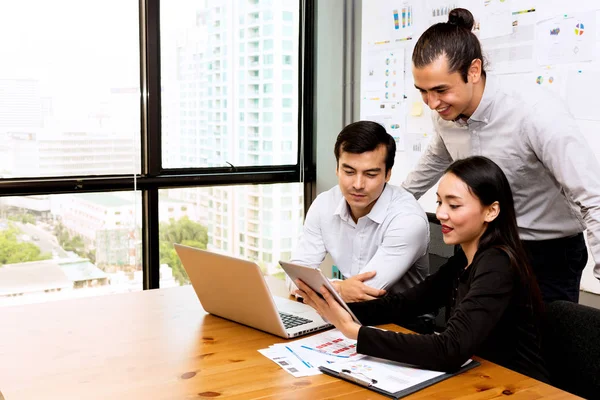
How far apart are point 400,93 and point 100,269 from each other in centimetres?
195

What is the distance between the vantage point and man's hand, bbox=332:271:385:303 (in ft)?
6.62

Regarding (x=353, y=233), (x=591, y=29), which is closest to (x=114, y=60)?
(x=353, y=233)

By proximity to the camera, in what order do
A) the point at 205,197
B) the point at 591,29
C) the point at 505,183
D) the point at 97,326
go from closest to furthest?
1. the point at 505,183
2. the point at 97,326
3. the point at 591,29
4. the point at 205,197

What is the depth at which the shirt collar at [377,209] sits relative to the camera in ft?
7.42

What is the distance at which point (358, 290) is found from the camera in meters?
2.03

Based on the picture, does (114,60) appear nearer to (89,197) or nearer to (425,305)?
(89,197)

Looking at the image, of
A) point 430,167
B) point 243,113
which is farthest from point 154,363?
point 243,113

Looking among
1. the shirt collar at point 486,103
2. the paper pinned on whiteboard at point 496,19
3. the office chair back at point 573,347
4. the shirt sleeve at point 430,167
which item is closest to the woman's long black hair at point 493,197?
the office chair back at point 573,347

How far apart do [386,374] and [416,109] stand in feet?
7.55

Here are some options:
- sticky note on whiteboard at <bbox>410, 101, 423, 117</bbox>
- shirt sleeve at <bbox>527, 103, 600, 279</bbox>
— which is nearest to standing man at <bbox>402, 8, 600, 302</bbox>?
shirt sleeve at <bbox>527, 103, 600, 279</bbox>

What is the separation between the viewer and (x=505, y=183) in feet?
5.85

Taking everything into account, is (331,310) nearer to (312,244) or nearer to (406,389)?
(406,389)

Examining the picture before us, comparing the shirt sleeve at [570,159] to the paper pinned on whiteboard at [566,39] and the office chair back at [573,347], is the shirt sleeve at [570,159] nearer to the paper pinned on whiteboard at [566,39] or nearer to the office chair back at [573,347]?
the office chair back at [573,347]

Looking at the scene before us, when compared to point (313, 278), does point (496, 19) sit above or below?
above
